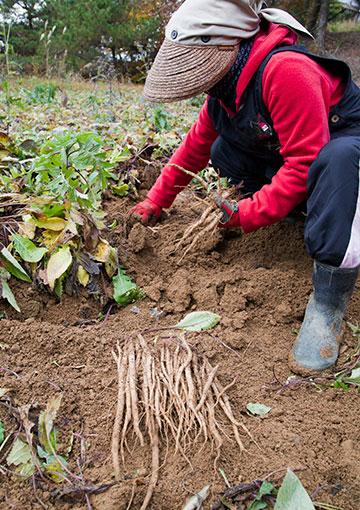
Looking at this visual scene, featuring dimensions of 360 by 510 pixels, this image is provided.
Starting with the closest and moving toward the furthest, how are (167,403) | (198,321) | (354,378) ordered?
(167,403)
(354,378)
(198,321)

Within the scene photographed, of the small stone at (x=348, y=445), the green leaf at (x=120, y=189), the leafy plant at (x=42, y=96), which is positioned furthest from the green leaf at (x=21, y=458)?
the leafy plant at (x=42, y=96)

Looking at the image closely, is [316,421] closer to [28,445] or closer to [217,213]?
[28,445]

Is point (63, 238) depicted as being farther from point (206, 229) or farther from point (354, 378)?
point (354, 378)

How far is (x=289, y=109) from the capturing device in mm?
1608

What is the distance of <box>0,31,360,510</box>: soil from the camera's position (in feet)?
3.71

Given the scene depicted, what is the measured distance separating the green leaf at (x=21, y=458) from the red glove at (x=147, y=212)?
1.17 m

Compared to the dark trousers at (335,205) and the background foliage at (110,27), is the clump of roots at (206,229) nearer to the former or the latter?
the dark trousers at (335,205)

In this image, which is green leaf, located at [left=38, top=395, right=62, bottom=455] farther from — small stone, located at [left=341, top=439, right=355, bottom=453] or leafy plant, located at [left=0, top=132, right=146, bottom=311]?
small stone, located at [left=341, top=439, right=355, bottom=453]

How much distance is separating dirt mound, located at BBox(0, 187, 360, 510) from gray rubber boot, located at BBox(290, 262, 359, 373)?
65 millimetres

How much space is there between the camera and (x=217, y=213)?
6.10 ft

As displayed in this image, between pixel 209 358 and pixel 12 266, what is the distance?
711mm

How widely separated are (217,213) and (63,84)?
7.27 m

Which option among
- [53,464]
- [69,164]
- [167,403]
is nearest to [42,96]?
[69,164]

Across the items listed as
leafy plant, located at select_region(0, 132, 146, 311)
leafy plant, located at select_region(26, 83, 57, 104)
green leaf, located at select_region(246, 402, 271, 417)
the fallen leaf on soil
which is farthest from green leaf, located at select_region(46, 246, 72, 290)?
leafy plant, located at select_region(26, 83, 57, 104)
